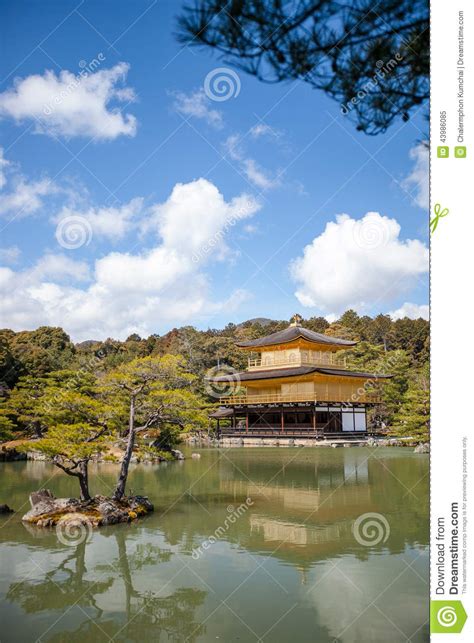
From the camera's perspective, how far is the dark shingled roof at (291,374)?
61.3 ft

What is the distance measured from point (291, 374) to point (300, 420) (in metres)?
1.84

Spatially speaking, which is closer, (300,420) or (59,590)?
(59,590)

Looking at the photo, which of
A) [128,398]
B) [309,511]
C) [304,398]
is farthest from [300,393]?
[309,511]

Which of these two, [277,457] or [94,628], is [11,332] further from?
[94,628]

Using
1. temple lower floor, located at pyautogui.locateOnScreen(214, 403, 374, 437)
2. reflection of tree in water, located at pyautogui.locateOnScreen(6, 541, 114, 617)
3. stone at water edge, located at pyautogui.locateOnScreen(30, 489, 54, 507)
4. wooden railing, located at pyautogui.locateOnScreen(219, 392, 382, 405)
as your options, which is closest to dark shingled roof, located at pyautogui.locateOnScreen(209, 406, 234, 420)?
temple lower floor, located at pyautogui.locateOnScreen(214, 403, 374, 437)

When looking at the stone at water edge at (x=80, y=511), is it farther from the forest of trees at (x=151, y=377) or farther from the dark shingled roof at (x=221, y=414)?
the dark shingled roof at (x=221, y=414)

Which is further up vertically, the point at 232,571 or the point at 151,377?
the point at 151,377

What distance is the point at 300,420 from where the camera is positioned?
64.1ft

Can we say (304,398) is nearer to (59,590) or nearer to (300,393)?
(300,393)

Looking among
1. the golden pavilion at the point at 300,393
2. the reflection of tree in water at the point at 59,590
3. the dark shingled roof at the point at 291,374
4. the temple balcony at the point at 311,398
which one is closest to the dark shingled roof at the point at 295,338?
the golden pavilion at the point at 300,393

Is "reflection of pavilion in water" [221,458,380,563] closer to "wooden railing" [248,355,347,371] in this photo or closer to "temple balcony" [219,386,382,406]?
"temple balcony" [219,386,382,406]

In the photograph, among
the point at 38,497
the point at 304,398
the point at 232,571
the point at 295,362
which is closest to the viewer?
the point at 232,571

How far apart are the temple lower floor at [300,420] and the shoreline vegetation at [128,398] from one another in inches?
45.2
